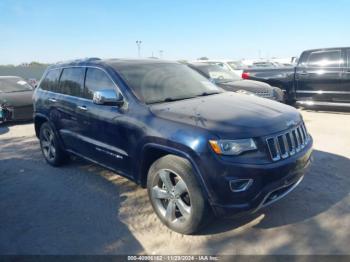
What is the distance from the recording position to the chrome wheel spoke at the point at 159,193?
3.69 m

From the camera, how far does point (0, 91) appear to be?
35.7 feet

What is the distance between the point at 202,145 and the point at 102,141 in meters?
1.74

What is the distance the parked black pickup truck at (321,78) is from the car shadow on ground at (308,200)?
15.9ft

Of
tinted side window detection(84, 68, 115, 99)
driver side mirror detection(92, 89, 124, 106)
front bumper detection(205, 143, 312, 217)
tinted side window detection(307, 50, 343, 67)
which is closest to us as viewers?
front bumper detection(205, 143, 312, 217)

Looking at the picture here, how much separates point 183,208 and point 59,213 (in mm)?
1666

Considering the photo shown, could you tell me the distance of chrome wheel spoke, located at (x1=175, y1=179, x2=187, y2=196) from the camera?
3.47m

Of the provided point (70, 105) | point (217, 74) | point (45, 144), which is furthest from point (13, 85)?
point (70, 105)

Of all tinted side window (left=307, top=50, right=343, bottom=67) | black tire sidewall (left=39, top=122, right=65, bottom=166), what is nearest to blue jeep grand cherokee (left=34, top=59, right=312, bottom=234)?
black tire sidewall (left=39, top=122, right=65, bottom=166)

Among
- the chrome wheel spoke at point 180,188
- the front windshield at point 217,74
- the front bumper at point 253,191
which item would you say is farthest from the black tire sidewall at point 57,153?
the front windshield at point 217,74

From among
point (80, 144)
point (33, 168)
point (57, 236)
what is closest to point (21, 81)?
point (33, 168)

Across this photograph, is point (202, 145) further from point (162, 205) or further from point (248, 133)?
point (162, 205)

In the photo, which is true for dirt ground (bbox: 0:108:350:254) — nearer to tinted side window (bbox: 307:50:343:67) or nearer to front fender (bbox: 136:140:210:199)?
front fender (bbox: 136:140:210:199)

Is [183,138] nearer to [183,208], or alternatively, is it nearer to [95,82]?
[183,208]

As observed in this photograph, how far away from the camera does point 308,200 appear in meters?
4.20
